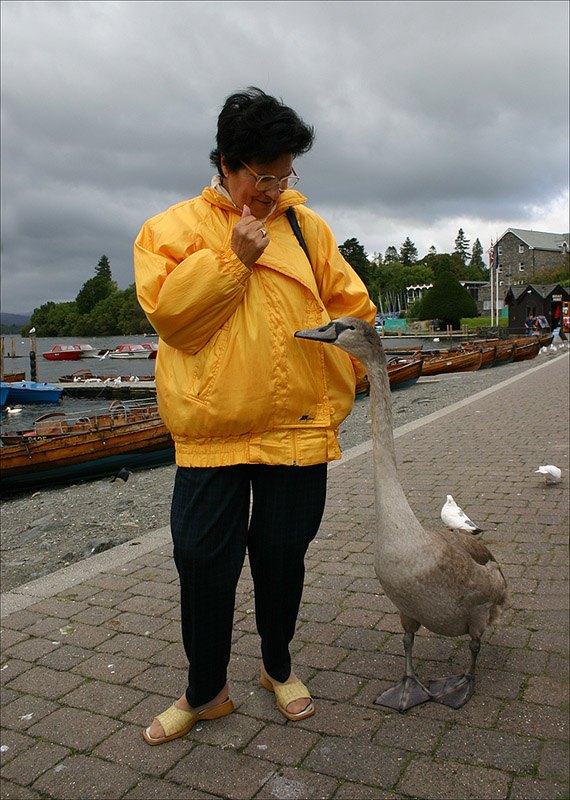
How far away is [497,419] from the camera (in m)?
11.6

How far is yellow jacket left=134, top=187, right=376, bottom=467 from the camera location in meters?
2.28

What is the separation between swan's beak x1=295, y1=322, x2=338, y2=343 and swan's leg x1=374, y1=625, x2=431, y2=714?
147 cm

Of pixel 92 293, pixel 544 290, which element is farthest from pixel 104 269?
pixel 544 290

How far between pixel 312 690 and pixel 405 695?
444mm

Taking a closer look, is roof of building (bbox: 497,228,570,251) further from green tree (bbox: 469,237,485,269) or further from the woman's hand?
the woman's hand

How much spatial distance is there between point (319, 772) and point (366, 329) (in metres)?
1.77

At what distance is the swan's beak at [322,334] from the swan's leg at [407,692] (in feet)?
4.82

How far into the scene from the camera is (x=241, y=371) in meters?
2.38

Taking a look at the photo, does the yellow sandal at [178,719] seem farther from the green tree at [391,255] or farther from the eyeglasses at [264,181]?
the green tree at [391,255]

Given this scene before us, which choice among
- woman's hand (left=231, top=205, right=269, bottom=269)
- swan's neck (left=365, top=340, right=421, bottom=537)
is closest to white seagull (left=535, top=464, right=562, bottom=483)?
swan's neck (left=365, top=340, right=421, bottom=537)

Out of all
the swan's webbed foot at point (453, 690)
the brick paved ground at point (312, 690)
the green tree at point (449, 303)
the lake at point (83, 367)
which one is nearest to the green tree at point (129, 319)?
the lake at point (83, 367)

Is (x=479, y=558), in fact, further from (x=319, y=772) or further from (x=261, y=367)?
(x=261, y=367)

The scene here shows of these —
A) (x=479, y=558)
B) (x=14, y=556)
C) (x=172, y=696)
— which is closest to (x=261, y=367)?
(x=479, y=558)

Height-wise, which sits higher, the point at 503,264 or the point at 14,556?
the point at 503,264
